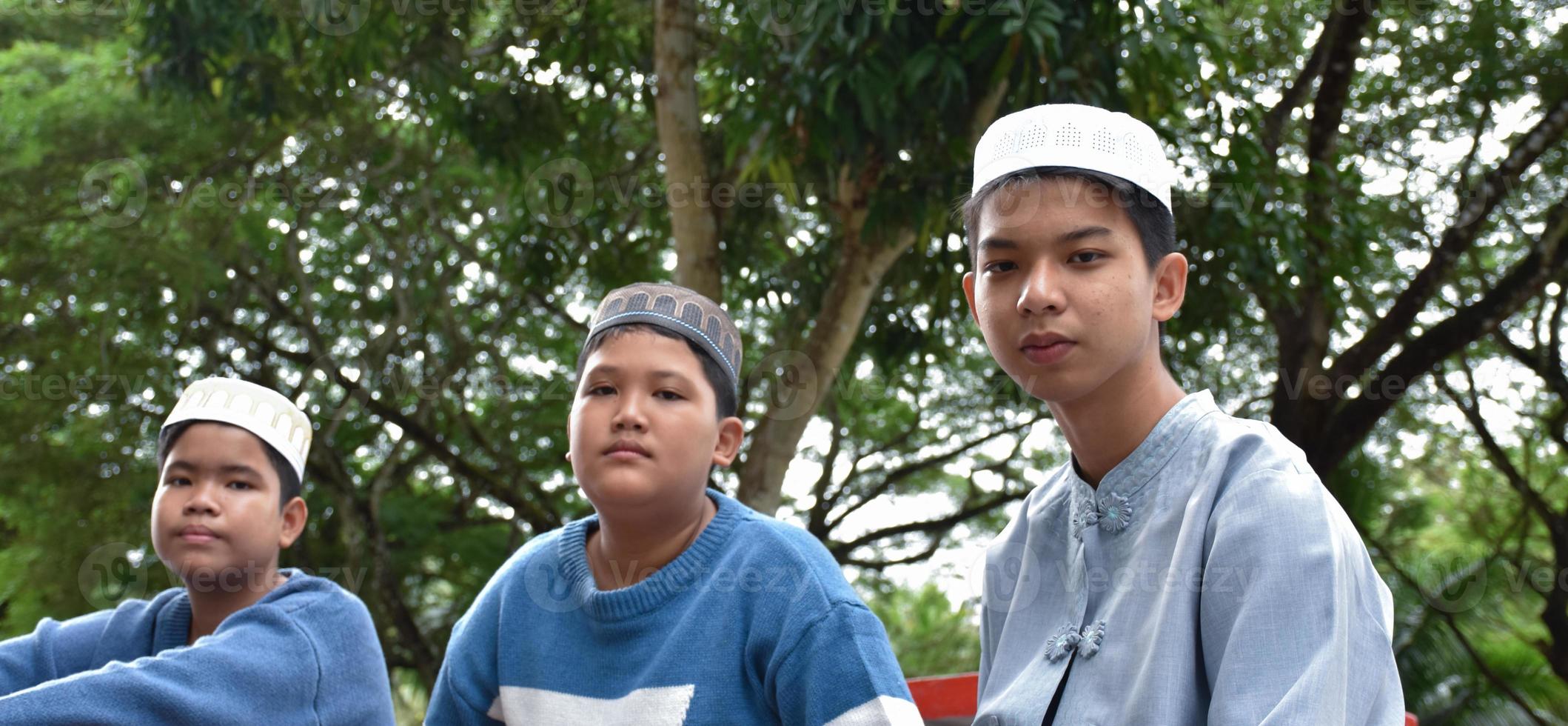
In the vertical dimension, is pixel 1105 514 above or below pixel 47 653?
below

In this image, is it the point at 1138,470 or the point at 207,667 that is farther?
the point at 207,667

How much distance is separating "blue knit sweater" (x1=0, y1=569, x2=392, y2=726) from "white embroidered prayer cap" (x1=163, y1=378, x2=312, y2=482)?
0.30 m

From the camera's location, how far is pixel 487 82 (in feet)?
22.4

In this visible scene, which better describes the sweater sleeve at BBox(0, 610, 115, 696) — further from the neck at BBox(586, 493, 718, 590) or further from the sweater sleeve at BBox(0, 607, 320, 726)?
the neck at BBox(586, 493, 718, 590)

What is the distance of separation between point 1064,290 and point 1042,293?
3 cm

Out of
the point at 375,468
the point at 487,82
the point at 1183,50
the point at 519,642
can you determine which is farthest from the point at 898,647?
the point at 519,642

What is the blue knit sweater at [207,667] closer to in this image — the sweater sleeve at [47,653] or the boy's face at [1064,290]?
the sweater sleeve at [47,653]

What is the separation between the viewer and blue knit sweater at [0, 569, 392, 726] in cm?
234

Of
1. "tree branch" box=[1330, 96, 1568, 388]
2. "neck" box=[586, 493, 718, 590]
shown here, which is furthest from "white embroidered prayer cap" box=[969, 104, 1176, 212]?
"tree branch" box=[1330, 96, 1568, 388]

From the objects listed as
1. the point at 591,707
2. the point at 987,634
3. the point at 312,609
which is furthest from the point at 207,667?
the point at 987,634

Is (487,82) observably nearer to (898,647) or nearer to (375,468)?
(375,468)

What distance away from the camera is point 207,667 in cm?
250

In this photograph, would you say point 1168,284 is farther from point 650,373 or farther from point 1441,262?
point 1441,262

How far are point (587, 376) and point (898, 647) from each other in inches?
386
